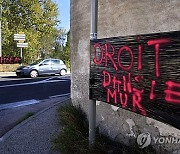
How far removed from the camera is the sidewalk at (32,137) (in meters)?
4.34

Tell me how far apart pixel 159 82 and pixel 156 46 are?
34 cm

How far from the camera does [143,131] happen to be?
11.7 ft

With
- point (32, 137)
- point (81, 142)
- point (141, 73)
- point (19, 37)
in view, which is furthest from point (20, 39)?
point (141, 73)

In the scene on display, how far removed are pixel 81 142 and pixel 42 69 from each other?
17.3 m

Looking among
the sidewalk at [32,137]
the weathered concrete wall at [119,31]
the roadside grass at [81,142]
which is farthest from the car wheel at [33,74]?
the roadside grass at [81,142]

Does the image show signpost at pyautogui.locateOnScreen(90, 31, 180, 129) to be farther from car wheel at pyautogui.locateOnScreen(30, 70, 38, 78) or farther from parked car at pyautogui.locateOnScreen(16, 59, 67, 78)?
parked car at pyautogui.locateOnScreen(16, 59, 67, 78)

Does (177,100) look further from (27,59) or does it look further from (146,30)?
(27,59)

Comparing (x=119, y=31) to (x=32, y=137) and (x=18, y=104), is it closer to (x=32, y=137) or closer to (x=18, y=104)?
(x=32, y=137)

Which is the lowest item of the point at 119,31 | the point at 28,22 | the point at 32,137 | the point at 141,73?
the point at 32,137

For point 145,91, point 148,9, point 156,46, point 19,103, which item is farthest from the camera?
point 19,103

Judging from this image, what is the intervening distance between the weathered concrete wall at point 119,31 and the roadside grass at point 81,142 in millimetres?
116

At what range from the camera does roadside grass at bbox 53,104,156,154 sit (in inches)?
146

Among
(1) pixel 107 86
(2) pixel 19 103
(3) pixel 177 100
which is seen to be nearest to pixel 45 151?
(1) pixel 107 86

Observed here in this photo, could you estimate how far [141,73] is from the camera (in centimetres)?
295
